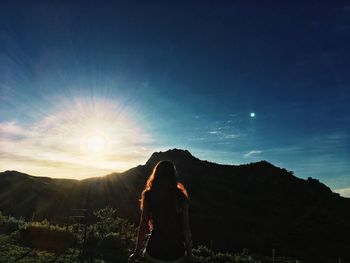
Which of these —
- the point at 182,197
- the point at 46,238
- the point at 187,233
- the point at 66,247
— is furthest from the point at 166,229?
the point at 46,238

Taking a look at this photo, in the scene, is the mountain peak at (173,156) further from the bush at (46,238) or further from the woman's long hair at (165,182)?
the woman's long hair at (165,182)

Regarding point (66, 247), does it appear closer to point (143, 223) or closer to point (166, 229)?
point (143, 223)

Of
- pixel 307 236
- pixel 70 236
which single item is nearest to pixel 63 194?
pixel 307 236

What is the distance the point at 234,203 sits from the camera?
71750mm

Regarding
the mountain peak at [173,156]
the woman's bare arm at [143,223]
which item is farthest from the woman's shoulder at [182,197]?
the mountain peak at [173,156]

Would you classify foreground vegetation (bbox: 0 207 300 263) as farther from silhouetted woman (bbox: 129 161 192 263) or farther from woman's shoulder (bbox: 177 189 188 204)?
woman's shoulder (bbox: 177 189 188 204)

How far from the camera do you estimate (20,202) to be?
200 feet

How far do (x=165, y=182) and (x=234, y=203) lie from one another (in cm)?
7048

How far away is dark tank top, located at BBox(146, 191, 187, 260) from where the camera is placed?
3805 millimetres

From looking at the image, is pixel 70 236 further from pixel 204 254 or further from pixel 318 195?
pixel 318 195

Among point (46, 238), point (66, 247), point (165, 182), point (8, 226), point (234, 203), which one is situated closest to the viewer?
point (165, 182)

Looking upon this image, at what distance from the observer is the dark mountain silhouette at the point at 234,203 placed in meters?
51.8

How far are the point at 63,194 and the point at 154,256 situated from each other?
219 feet

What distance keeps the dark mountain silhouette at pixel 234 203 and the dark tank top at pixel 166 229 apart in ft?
139
